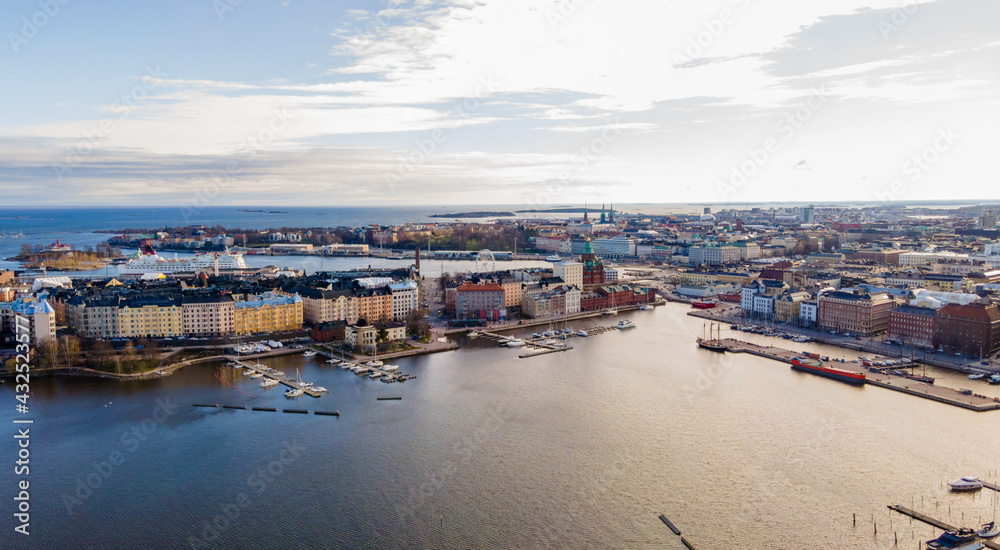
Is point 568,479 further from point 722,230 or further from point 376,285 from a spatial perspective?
point 722,230

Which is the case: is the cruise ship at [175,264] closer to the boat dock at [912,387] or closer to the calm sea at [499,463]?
the calm sea at [499,463]

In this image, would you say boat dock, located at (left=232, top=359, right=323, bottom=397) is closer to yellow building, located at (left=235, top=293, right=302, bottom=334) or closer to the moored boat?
yellow building, located at (left=235, top=293, right=302, bottom=334)

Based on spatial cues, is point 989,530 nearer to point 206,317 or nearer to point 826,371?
point 826,371

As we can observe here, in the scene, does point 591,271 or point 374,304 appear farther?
point 591,271

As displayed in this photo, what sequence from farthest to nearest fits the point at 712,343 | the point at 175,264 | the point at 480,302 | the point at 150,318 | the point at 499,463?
1. the point at 175,264
2. the point at 480,302
3. the point at 150,318
4. the point at 712,343
5. the point at 499,463

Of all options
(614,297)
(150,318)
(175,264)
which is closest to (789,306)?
(614,297)

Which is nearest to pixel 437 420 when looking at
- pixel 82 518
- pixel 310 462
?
pixel 310 462

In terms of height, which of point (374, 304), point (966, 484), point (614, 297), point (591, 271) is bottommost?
point (966, 484)
